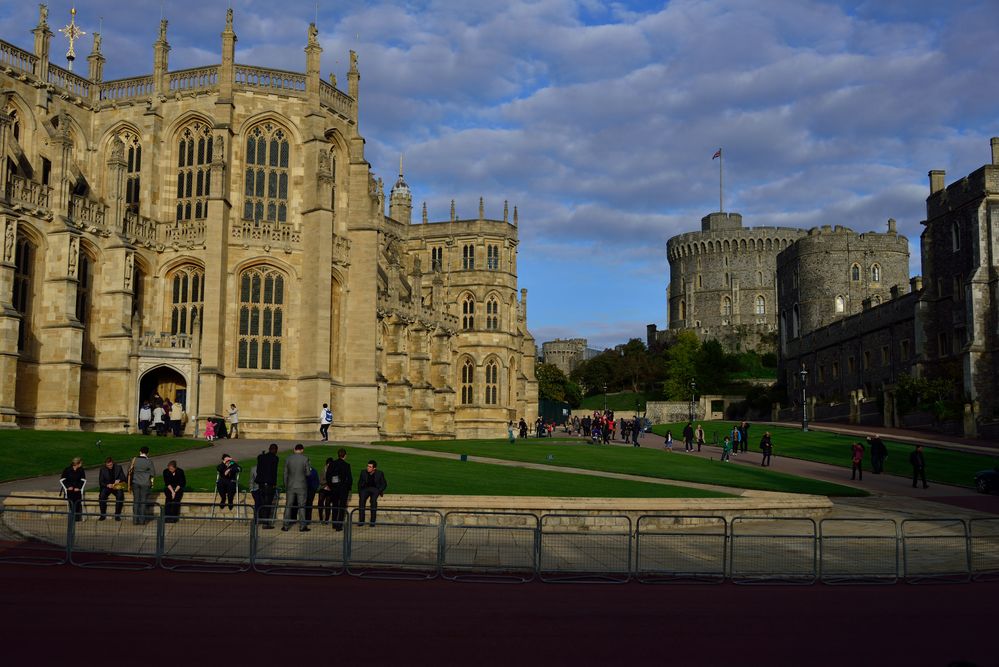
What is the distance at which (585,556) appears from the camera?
51.4 ft

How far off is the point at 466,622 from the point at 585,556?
446cm

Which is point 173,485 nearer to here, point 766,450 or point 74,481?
point 74,481

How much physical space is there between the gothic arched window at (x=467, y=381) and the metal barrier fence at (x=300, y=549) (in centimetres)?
5187

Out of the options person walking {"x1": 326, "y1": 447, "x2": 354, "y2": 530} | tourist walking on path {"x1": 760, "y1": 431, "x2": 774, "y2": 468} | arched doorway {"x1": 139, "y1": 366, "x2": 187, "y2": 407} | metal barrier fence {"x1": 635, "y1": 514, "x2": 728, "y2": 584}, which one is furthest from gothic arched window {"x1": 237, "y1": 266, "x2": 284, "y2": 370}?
metal barrier fence {"x1": 635, "y1": 514, "x2": 728, "y2": 584}

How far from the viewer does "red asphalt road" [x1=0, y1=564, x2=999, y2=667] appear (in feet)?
32.5

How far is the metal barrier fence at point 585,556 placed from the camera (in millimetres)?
15172

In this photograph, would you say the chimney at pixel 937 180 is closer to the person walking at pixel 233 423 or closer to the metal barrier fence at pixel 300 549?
the person walking at pixel 233 423

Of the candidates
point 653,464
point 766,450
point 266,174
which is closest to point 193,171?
point 266,174

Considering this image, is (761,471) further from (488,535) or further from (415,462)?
(488,535)

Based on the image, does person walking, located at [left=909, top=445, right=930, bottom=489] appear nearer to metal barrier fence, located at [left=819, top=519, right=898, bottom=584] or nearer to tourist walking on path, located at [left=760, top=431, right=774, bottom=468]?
tourist walking on path, located at [left=760, top=431, right=774, bottom=468]

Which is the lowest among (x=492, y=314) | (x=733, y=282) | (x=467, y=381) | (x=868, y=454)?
(x=868, y=454)

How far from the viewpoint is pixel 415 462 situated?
3094 cm

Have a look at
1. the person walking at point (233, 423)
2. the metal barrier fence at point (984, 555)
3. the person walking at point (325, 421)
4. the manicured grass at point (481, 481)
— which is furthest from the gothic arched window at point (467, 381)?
the metal barrier fence at point (984, 555)

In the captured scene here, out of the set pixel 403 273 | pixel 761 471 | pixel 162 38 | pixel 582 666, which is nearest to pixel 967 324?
pixel 761 471
